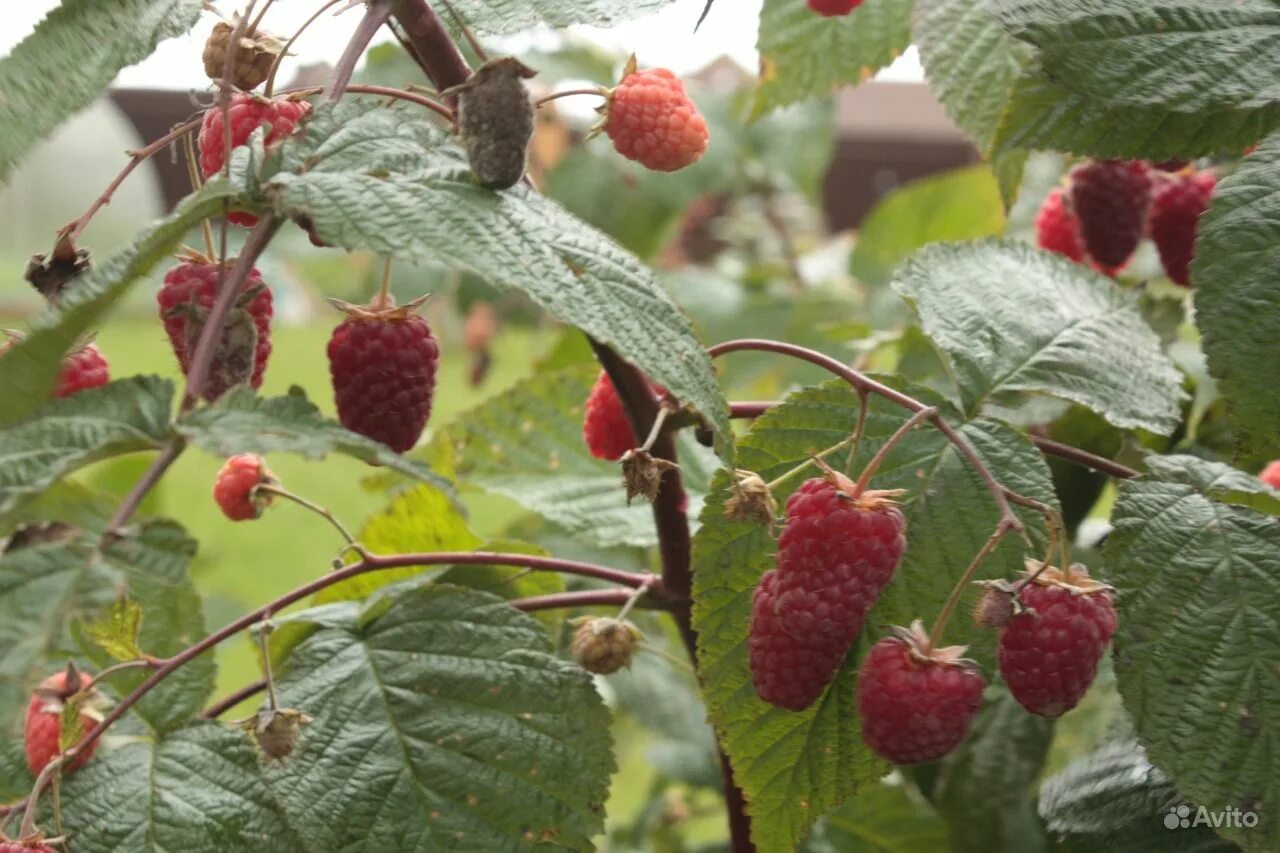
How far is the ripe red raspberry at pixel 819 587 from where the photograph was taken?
478 millimetres

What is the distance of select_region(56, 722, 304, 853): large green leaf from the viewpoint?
53 cm

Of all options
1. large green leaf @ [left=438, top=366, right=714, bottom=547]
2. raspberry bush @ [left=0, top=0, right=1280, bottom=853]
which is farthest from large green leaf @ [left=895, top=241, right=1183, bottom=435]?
large green leaf @ [left=438, top=366, right=714, bottom=547]

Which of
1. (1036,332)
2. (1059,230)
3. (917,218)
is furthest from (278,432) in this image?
(917,218)

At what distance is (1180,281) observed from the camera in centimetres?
75

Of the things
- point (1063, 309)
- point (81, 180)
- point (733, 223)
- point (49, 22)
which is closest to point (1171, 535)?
point (1063, 309)

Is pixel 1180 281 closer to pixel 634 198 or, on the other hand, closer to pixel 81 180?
pixel 634 198

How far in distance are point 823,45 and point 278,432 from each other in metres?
0.58

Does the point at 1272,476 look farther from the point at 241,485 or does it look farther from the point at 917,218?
the point at 917,218

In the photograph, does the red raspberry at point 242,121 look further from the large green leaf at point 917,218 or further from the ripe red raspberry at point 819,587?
the large green leaf at point 917,218

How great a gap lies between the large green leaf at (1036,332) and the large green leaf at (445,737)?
0.22m

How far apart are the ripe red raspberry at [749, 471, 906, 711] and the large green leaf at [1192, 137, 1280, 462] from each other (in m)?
0.13

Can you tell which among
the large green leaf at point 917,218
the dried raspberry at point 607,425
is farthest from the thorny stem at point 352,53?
the large green leaf at point 917,218

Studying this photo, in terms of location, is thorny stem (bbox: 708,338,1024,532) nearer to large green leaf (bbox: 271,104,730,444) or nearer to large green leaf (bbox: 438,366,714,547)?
large green leaf (bbox: 271,104,730,444)

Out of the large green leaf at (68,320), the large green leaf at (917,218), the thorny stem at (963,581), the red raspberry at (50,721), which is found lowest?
the large green leaf at (917,218)
